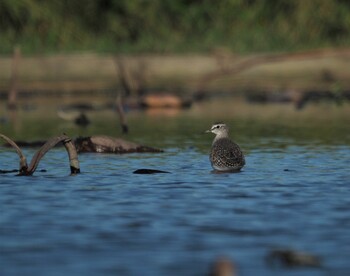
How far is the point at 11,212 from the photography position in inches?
408

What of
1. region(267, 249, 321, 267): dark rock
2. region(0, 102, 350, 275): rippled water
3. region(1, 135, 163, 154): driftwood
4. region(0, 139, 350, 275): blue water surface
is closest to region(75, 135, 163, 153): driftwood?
region(1, 135, 163, 154): driftwood

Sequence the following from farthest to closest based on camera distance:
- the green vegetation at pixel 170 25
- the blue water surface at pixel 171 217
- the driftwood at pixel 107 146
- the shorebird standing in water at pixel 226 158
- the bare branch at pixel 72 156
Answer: the green vegetation at pixel 170 25, the driftwood at pixel 107 146, the shorebird standing in water at pixel 226 158, the bare branch at pixel 72 156, the blue water surface at pixel 171 217

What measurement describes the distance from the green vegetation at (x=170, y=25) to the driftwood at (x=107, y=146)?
43.7 ft

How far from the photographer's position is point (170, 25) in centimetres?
3053

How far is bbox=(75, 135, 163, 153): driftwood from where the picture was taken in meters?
15.6

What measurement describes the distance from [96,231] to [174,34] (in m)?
21.1

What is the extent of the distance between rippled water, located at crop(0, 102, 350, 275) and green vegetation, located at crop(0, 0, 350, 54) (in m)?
14.1

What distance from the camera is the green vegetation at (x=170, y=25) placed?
29453mm

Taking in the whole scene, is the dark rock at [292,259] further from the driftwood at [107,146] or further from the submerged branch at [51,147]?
the driftwood at [107,146]

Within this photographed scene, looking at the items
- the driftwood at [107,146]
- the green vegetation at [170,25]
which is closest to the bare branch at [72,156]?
the driftwood at [107,146]

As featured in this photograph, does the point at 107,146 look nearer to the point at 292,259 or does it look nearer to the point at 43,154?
the point at 43,154

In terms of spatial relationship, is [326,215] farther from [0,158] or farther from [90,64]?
[90,64]

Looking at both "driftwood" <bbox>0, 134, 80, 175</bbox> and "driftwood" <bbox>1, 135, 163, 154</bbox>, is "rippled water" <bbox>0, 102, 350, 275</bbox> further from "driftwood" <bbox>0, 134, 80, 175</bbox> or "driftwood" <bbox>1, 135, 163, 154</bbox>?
"driftwood" <bbox>1, 135, 163, 154</bbox>

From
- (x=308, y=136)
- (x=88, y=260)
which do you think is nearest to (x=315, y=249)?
(x=88, y=260)
